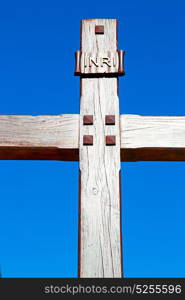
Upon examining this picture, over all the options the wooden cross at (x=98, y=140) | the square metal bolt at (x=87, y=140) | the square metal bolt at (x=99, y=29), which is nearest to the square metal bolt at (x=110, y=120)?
the wooden cross at (x=98, y=140)

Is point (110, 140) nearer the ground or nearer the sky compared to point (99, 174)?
nearer the sky

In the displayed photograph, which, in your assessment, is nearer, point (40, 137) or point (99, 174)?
point (99, 174)

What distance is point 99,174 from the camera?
8.59ft

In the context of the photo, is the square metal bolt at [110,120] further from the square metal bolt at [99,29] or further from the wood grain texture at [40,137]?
the square metal bolt at [99,29]

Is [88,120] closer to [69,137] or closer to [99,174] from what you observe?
[69,137]

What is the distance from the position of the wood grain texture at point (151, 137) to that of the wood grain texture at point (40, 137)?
28 centimetres

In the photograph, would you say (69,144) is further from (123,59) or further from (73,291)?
(73,291)

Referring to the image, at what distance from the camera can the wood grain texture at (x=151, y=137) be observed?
9.00 ft

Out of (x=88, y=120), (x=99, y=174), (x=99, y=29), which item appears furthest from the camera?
(x=99, y=29)

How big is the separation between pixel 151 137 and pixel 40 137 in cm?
63

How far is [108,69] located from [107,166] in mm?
636

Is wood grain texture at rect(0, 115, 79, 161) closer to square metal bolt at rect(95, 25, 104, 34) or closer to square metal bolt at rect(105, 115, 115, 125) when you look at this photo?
square metal bolt at rect(105, 115, 115, 125)

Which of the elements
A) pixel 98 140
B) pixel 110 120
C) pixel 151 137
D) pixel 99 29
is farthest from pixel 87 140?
pixel 99 29

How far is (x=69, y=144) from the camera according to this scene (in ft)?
8.85
